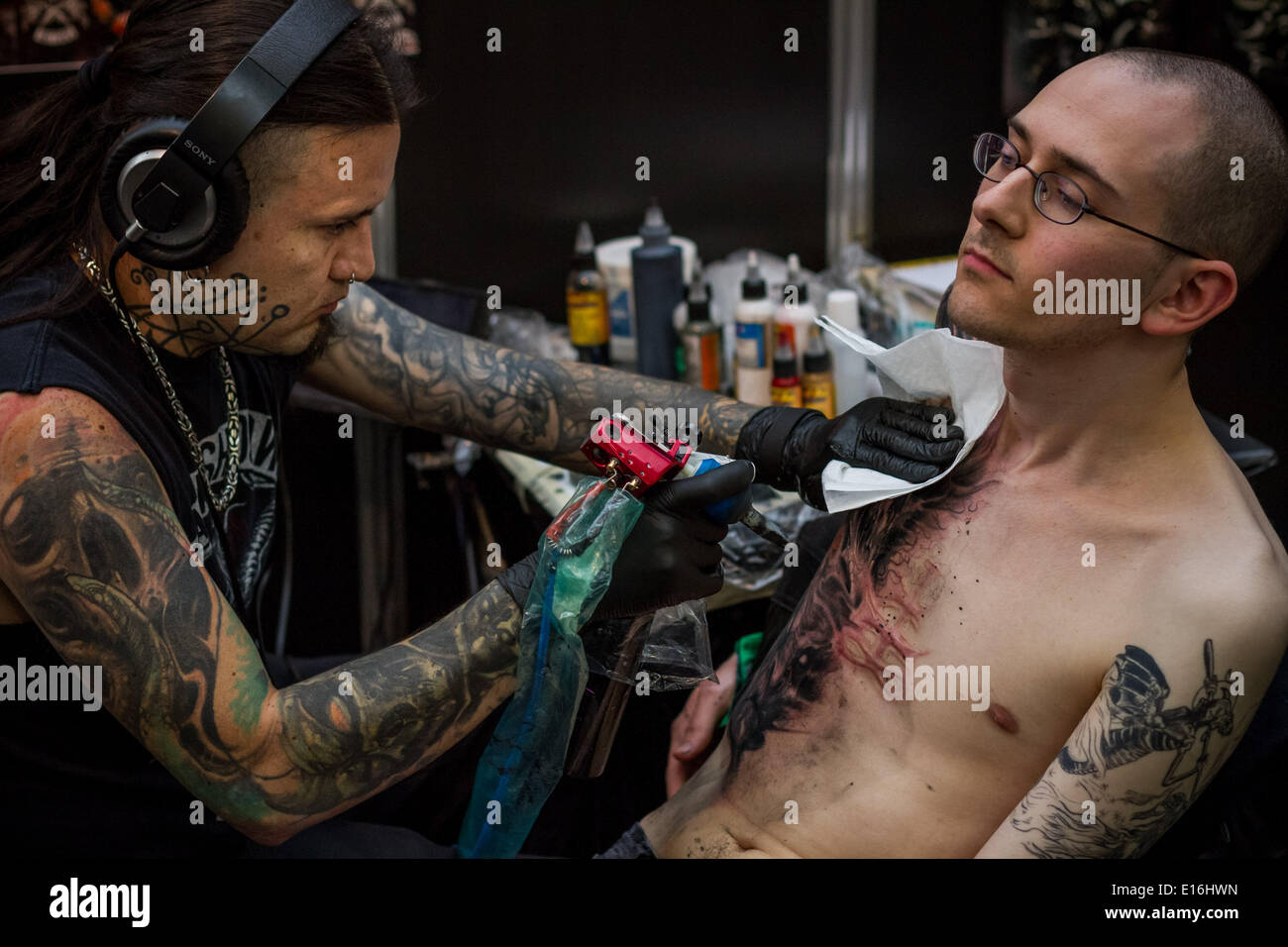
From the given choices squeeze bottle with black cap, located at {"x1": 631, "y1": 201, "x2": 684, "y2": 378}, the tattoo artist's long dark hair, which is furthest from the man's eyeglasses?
squeeze bottle with black cap, located at {"x1": 631, "y1": 201, "x2": 684, "y2": 378}

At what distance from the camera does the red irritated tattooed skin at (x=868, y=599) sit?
1.39 meters

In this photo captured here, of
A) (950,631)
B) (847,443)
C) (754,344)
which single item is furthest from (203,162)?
(754,344)

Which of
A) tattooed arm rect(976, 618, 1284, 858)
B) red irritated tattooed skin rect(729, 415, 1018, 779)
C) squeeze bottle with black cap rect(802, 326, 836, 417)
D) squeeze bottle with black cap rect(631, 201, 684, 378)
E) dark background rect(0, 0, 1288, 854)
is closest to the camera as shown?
tattooed arm rect(976, 618, 1284, 858)

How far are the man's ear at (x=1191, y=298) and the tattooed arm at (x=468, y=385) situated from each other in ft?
1.92

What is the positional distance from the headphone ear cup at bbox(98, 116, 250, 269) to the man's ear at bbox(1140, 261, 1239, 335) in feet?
3.08

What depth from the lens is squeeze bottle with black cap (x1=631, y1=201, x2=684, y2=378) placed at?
2.29 metres

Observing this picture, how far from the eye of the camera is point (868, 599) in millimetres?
1425

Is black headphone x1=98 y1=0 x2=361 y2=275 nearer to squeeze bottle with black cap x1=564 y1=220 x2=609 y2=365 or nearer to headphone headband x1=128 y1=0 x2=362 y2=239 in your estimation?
headphone headband x1=128 y1=0 x2=362 y2=239

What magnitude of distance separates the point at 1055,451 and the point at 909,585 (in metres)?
0.22

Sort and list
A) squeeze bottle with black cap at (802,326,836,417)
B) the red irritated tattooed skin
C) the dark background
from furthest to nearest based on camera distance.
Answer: the dark background, squeeze bottle with black cap at (802,326,836,417), the red irritated tattooed skin

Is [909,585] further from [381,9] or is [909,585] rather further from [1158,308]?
[381,9]

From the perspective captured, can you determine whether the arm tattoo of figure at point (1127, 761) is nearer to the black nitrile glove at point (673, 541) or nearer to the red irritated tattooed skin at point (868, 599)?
the red irritated tattooed skin at point (868, 599)

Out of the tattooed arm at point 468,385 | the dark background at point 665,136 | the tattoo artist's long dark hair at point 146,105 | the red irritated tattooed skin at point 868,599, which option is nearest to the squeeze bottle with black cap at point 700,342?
the dark background at point 665,136
